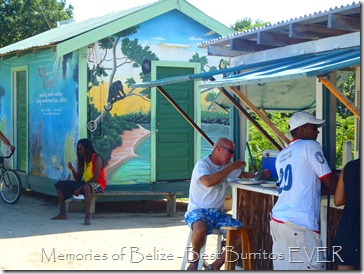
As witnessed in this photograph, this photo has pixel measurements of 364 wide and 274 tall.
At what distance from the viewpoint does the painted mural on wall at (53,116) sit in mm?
11492

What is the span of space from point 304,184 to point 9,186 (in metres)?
7.66

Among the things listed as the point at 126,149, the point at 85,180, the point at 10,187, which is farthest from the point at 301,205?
the point at 10,187

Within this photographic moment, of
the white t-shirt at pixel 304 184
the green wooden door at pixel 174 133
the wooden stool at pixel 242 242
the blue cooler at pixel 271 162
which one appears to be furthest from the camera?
the green wooden door at pixel 174 133

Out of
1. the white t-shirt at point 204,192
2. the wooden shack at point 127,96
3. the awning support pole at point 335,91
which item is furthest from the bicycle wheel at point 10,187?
the awning support pole at point 335,91

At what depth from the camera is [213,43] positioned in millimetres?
8438

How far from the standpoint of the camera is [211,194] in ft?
22.0

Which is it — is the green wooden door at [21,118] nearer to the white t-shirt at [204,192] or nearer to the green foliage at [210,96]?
the green foliage at [210,96]

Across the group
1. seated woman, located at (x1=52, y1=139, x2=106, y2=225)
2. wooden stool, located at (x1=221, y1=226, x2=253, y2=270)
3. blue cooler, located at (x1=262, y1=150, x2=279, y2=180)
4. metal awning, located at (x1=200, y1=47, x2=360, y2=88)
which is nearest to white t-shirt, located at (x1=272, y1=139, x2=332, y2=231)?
metal awning, located at (x1=200, y1=47, x2=360, y2=88)

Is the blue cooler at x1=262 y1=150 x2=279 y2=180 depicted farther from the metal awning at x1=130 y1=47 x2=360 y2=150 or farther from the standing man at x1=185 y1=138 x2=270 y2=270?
the standing man at x1=185 y1=138 x2=270 y2=270

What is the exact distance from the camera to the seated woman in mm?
10500

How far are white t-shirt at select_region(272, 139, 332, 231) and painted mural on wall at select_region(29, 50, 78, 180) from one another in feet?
20.7

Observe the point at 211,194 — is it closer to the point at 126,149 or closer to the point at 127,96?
the point at 126,149

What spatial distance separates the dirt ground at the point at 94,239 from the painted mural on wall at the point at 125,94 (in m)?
0.92

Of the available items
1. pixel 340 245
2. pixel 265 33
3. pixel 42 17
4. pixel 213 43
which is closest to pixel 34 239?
pixel 213 43
